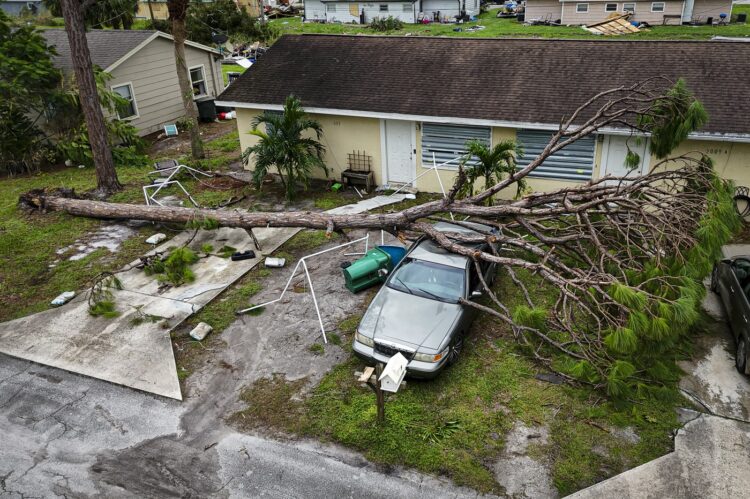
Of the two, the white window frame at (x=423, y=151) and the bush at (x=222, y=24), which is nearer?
the white window frame at (x=423, y=151)

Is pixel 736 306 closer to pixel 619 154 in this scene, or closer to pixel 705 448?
pixel 705 448

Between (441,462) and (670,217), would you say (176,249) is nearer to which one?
(441,462)

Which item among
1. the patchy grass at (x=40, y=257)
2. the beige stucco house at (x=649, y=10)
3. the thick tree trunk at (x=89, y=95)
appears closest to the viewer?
the patchy grass at (x=40, y=257)

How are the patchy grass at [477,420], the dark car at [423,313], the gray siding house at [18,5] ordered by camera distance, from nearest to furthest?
the patchy grass at [477,420], the dark car at [423,313], the gray siding house at [18,5]

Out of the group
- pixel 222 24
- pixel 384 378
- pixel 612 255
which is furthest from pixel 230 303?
pixel 222 24

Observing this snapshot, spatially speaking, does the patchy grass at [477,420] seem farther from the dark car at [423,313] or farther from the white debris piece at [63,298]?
the white debris piece at [63,298]

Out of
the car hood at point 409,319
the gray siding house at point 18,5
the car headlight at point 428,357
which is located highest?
the gray siding house at point 18,5

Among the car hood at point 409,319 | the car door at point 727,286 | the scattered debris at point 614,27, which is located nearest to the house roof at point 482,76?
the car door at point 727,286
